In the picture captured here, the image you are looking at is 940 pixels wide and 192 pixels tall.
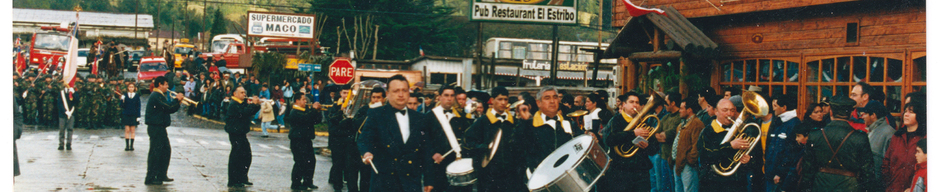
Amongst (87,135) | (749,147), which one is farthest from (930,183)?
(87,135)

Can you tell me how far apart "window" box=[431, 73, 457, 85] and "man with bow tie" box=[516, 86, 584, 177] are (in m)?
33.4

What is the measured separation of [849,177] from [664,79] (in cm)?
898

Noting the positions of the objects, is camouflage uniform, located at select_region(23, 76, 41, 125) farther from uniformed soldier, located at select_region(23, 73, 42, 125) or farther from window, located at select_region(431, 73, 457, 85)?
window, located at select_region(431, 73, 457, 85)

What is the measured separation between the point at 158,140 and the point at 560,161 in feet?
19.9

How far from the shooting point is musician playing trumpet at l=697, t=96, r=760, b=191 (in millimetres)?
8141

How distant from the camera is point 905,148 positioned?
7.07m

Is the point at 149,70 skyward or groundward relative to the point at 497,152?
skyward

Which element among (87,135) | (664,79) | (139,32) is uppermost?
(139,32)

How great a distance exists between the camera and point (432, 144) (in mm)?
7629

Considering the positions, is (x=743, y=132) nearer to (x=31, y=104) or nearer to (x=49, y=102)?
(x=49, y=102)

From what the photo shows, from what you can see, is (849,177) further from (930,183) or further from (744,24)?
(744,24)

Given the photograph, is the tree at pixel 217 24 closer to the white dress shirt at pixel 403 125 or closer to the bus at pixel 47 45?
the bus at pixel 47 45

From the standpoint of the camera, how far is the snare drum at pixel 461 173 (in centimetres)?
795

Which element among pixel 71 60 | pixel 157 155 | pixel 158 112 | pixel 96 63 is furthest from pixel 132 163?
pixel 96 63
